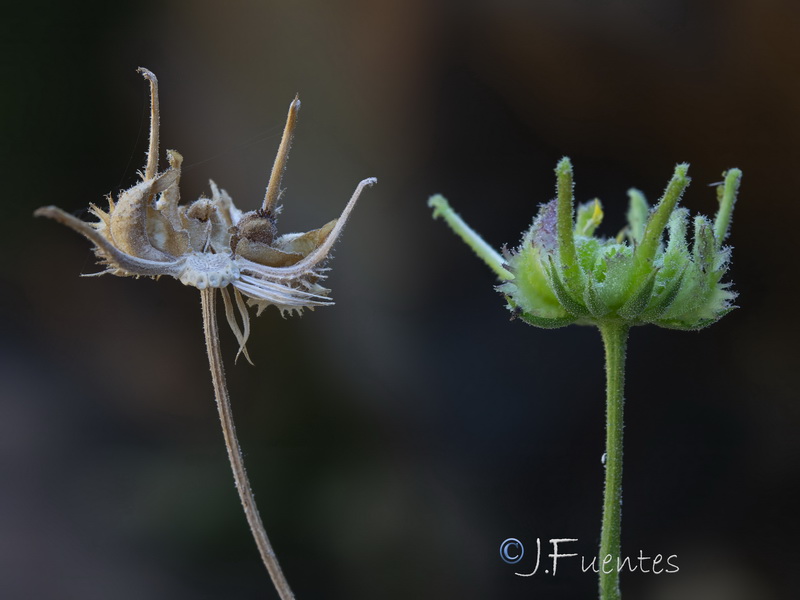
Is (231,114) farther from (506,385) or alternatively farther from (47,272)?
(506,385)

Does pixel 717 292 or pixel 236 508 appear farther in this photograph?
pixel 236 508

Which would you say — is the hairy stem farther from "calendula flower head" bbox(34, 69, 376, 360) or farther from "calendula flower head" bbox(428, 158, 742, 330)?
"calendula flower head" bbox(428, 158, 742, 330)

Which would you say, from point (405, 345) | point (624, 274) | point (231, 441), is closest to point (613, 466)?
point (624, 274)

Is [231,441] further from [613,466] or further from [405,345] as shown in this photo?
[405,345]

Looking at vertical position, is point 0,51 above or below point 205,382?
above

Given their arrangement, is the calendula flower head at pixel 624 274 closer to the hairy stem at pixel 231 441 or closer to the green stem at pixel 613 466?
the green stem at pixel 613 466

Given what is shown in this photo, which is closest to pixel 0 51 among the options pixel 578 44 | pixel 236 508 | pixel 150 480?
pixel 150 480

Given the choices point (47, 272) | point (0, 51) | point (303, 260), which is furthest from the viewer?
point (47, 272)
